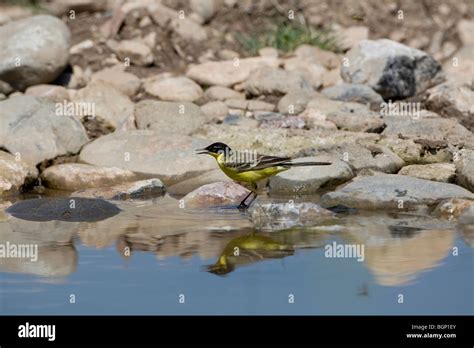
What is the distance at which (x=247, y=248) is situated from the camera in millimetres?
8258

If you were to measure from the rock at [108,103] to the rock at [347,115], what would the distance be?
2615 mm

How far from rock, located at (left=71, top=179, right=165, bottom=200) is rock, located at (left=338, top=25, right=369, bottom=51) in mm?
6844

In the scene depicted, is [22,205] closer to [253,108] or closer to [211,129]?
[211,129]

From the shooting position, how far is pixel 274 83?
14414 mm

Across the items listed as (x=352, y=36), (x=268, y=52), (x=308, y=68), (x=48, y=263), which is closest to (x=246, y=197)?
(x=48, y=263)

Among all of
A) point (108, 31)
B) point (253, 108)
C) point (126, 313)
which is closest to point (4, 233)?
point (126, 313)

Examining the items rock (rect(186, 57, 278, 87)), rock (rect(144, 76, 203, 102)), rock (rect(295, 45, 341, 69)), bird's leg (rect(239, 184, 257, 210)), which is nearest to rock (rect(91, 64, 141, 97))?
rock (rect(144, 76, 203, 102))

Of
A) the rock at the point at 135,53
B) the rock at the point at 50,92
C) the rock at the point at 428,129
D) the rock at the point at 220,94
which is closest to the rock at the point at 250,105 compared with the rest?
the rock at the point at 220,94

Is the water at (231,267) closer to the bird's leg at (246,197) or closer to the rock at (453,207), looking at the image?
the rock at (453,207)

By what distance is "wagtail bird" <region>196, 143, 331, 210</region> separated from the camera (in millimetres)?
10281

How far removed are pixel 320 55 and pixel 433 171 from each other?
577 cm

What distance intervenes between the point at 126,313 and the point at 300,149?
596cm

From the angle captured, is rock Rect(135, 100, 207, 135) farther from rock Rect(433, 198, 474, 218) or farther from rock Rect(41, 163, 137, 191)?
rock Rect(433, 198, 474, 218)

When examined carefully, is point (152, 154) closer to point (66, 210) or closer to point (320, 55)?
point (66, 210)
